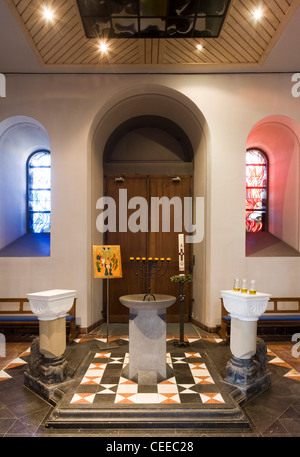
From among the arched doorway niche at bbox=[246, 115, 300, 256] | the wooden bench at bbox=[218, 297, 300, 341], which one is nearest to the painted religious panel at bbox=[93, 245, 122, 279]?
the wooden bench at bbox=[218, 297, 300, 341]

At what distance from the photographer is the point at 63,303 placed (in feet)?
14.5

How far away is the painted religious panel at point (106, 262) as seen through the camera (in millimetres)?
5781

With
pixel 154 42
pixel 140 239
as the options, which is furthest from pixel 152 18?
pixel 140 239

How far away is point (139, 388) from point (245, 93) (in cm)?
556

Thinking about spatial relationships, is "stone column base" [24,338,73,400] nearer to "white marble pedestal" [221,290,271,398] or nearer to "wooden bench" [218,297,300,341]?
"white marble pedestal" [221,290,271,398]

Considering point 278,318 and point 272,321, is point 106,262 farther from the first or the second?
point 278,318

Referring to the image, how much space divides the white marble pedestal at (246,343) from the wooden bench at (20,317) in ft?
9.79

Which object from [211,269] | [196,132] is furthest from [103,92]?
[211,269]

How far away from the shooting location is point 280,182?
7.49 m

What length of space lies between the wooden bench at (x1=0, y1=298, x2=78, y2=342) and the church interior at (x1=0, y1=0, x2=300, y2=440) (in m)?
0.04

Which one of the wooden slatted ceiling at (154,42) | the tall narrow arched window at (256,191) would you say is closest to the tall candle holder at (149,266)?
the tall narrow arched window at (256,191)

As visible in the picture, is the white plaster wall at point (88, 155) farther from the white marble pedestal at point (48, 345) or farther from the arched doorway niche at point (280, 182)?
the white marble pedestal at point (48, 345)

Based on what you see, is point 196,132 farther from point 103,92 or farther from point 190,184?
point 103,92

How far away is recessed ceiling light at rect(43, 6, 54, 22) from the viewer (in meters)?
4.99
